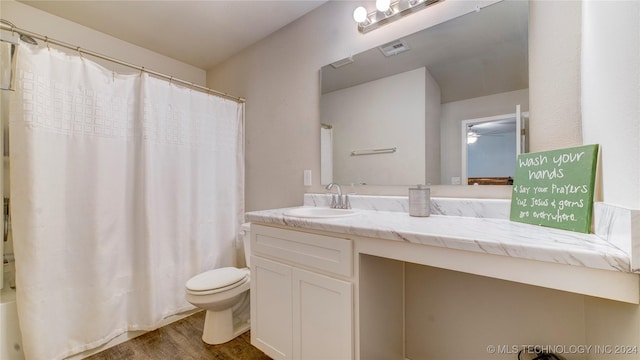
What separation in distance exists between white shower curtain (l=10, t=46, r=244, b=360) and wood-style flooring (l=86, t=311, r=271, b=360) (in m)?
0.10

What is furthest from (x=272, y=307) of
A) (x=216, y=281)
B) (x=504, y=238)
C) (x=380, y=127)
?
(x=380, y=127)

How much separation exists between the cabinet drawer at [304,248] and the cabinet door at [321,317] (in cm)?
5

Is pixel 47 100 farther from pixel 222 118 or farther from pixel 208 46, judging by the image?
pixel 208 46

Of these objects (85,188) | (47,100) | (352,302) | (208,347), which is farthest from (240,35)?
(208,347)

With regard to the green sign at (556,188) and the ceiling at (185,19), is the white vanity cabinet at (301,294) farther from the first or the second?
the ceiling at (185,19)

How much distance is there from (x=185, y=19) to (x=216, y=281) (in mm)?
1963

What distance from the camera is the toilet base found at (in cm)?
164

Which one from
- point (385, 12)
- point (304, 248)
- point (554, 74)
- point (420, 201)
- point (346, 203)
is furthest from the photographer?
point (346, 203)

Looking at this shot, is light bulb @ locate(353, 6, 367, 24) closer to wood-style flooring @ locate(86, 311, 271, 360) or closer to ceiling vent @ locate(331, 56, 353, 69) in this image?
ceiling vent @ locate(331, 56, 353, 69)

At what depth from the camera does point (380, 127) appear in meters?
1.55

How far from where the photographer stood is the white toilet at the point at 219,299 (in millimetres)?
1565

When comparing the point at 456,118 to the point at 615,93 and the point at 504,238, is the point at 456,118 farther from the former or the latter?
the point at 504,238

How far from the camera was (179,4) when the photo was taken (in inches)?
70.7

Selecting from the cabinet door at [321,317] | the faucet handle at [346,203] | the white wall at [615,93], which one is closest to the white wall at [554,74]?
the white wall at [615,93]
